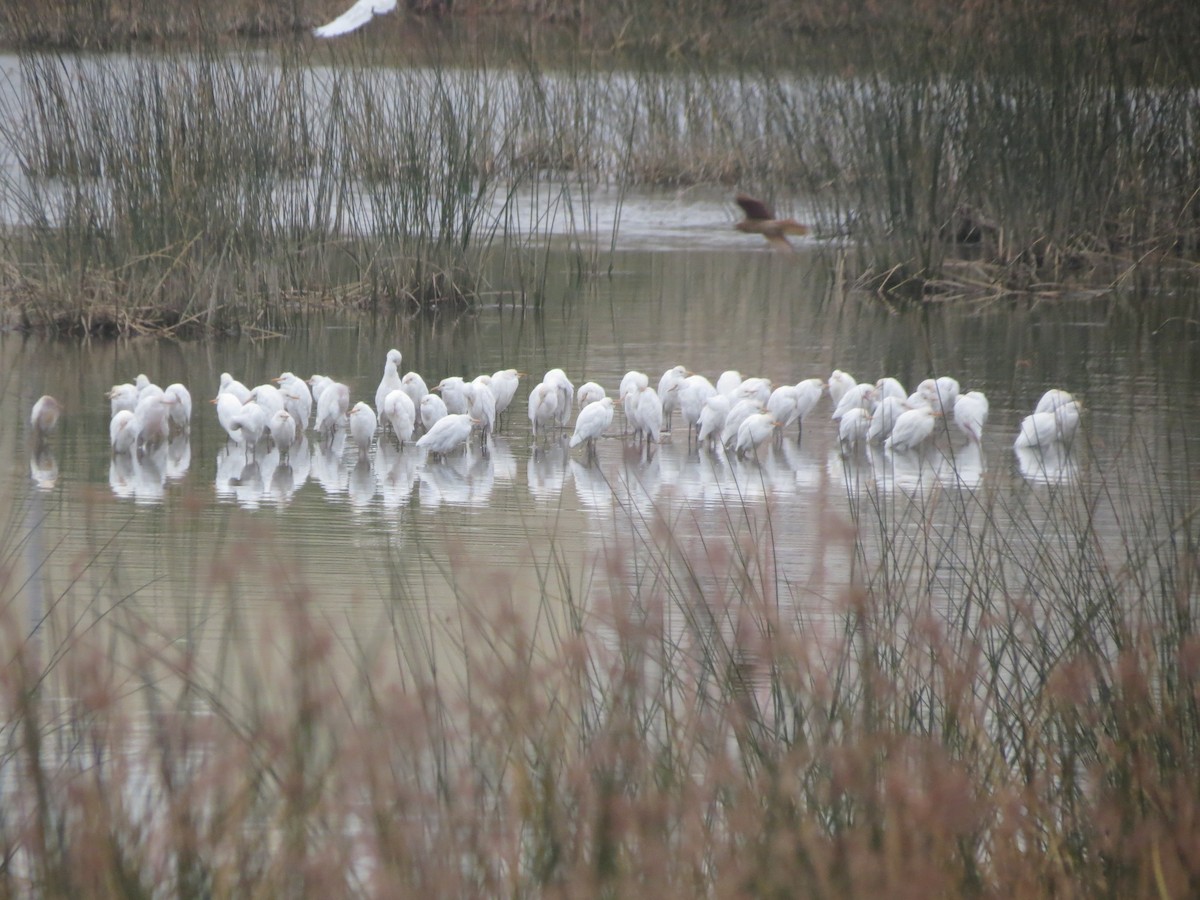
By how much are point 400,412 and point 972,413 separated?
1893 mm

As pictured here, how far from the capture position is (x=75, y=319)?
752 centimetres

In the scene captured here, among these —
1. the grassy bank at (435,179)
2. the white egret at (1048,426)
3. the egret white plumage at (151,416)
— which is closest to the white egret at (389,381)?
the egret white plumage at (151,416)

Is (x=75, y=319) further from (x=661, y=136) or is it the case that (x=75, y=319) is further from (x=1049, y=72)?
(x=661, y=136)

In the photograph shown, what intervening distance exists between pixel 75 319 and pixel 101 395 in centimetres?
130

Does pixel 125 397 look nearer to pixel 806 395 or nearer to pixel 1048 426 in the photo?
pixel 806 395

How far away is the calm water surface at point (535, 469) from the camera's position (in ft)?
11.1

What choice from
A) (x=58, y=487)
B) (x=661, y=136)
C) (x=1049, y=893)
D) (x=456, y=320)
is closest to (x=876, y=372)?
(x=456, y=320)

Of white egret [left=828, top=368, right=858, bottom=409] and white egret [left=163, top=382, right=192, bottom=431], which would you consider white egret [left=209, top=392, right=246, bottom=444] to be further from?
white egret [left=828, top=368, right=858, bottom=409]

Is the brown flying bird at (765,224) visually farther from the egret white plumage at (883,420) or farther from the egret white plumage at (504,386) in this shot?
the egret white plumage at (504,386)

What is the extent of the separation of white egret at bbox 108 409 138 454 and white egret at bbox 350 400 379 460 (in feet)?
2.26

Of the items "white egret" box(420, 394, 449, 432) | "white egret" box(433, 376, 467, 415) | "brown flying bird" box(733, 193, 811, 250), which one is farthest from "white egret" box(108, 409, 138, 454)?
"brown flying bird" box(733, 193, 811, 250)

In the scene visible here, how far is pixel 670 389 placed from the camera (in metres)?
5.81

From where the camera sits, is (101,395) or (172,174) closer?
(101,395)

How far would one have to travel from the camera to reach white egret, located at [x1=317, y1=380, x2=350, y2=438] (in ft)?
18.4
